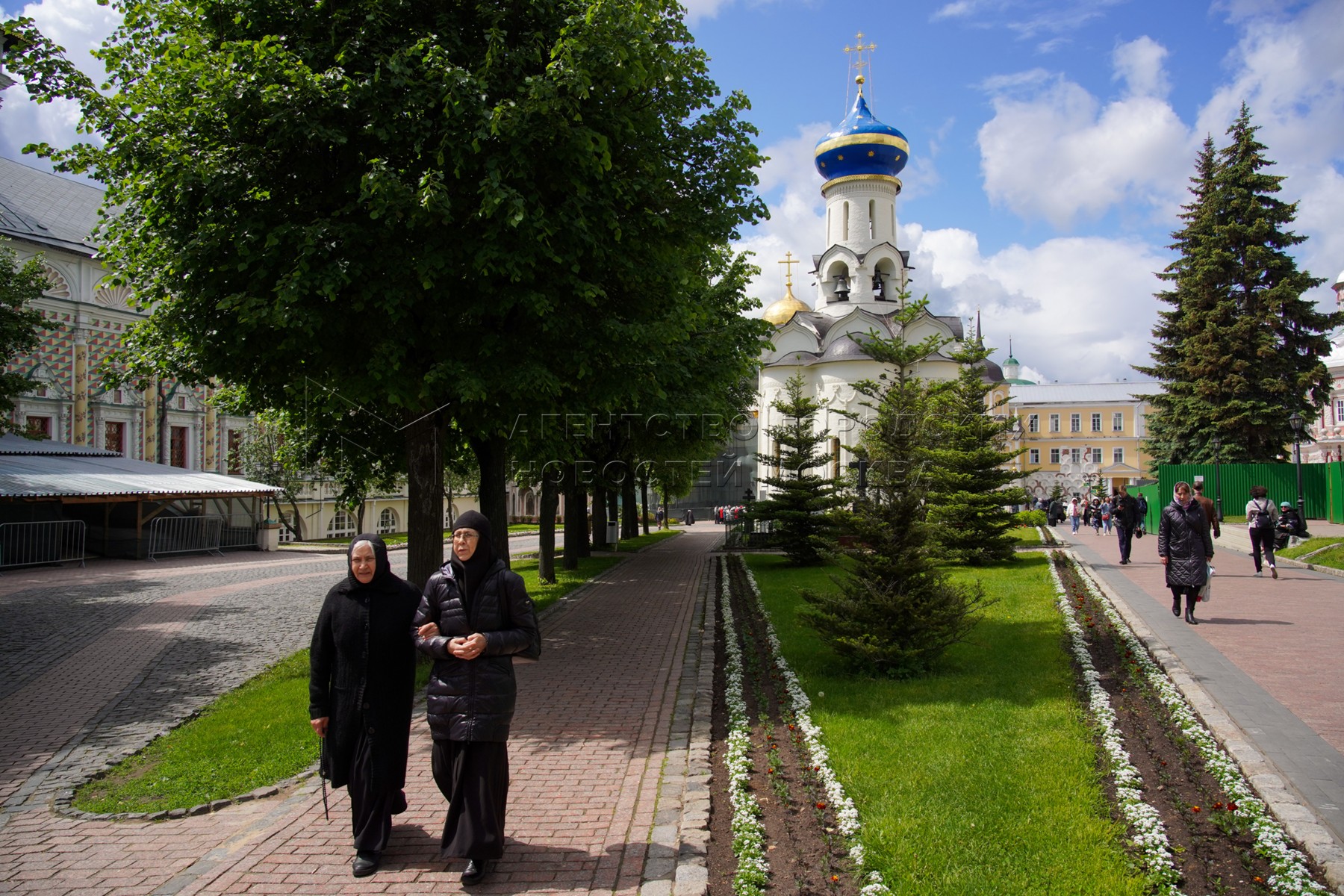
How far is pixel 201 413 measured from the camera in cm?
4016

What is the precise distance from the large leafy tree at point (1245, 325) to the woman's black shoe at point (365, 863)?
33.9 m

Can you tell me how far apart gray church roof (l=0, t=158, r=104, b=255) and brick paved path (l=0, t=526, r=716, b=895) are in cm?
2566

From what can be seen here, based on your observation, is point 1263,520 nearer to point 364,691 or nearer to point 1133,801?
point 1133,801

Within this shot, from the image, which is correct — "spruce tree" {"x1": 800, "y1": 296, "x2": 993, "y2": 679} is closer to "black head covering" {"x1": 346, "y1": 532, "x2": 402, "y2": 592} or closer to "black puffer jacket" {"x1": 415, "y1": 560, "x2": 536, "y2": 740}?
"black puffer jacket" {"x1": 415, "y1": 560, "x2": 536, "y2": 740}

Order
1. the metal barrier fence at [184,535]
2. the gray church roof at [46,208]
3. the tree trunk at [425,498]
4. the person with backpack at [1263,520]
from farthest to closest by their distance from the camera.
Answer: the gray church roof at [46,208] < the metal barrier fence at [184,535] < the person with backpack at [1263,520] < the tree trunk at [425,498]

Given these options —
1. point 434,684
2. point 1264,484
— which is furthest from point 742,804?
point 1264,484

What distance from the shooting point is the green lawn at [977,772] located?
459 centimetres

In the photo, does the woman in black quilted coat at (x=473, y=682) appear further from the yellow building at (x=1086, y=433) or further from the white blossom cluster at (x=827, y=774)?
the yellow building at (x=1086, y=433)

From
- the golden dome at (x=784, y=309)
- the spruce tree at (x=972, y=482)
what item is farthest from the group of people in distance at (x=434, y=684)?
the golden dome at (x=784, y=309)

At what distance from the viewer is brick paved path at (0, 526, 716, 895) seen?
15.8 feet

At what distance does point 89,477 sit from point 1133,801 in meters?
27.2

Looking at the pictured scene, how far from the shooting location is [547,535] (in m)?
18.1

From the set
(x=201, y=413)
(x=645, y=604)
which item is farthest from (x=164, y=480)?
(x=645, y=604)

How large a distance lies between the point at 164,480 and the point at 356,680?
85.8 feet
